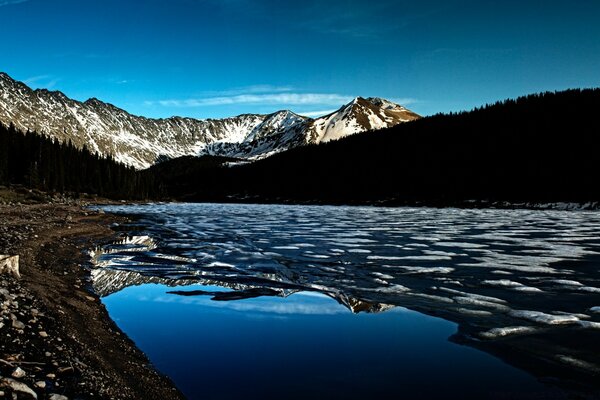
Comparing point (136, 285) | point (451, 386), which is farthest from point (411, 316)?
point (136, 285)

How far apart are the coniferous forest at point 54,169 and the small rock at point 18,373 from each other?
8038cm

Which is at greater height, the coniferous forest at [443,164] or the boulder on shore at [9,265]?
the coniferous forest at [443,164]

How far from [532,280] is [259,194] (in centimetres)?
18204

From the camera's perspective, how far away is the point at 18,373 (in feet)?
13.6

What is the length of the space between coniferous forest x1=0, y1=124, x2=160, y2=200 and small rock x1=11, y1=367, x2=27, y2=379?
264 feet

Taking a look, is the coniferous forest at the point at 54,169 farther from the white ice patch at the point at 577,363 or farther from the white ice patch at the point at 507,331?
the white ice patch at the point at 577,363

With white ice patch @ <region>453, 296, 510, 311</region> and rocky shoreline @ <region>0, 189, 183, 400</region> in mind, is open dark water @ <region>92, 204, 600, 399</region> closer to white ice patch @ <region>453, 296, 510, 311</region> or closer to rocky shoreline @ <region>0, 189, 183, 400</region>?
white ice patch @ <region>453, 296, 510, 311</region>

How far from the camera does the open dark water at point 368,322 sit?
4.79m

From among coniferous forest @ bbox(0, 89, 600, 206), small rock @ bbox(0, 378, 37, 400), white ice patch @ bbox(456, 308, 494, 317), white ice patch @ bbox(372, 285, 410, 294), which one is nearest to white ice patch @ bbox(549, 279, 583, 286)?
white ice patch @ bbox(456, 308, 494, 317)

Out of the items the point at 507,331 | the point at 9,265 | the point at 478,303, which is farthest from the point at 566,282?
the point at 9,265

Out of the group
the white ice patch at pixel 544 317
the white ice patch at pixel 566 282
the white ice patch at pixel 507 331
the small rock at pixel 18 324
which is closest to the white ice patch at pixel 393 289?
the white ice patch at pixel 544 317

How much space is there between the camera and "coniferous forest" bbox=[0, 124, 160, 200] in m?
78.9

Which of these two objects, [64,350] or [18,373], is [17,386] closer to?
[18,373]

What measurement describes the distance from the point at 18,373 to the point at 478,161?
437ft
